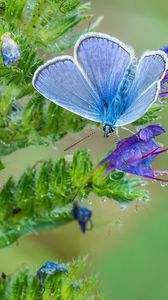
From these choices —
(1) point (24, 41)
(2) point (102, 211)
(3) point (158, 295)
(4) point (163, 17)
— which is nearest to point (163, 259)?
(3) point (158, 295)

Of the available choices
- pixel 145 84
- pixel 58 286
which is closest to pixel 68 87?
pixel 145 84

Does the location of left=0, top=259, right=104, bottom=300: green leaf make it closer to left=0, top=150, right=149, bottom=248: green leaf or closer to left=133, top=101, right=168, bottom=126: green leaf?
left=0, top=150, right=149, bottom=248: green leaf

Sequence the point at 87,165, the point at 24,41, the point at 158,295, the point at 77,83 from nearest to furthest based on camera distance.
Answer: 1. the point at 77,83
2. the point at 24,41
3. the point at 87,165
4. the point at 158,295

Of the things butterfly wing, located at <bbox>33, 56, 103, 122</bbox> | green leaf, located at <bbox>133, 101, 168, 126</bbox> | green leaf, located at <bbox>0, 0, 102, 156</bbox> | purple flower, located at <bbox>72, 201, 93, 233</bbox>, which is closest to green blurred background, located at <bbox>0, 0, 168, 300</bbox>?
purple flower, located at <bbox>72, 201, 93, 233</bbox>

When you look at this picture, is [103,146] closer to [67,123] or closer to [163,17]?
[163,17]

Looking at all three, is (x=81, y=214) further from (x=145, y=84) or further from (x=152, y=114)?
(x=145, y=84)

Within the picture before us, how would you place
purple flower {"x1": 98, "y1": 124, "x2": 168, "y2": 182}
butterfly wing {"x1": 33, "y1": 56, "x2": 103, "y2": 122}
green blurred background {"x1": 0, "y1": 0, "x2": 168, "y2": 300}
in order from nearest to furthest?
butterfly wing {"x1": 33, "y1": 56, "x2": 103, "y2": 122}
purple flower {"x1": 98, "y1": 124, "x2": 168, "y2": 182}
green blurred background {"x1": 0, "y1": 0, "x2": 168, "y2": 300}

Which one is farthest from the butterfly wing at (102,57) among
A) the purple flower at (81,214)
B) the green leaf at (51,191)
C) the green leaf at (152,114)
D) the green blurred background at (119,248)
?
the green blurred background at (119,248)
